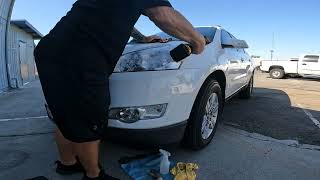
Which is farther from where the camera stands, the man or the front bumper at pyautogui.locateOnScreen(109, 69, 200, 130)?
the front bumper at pyautogui.locateOnScreen(109, 69, 200, 130)

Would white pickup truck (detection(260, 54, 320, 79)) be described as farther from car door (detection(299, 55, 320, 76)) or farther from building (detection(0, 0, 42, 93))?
building (detection(0, 0, 42, 93))

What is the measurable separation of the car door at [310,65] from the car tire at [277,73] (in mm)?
1020

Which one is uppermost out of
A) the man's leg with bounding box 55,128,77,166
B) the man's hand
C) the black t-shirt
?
the black t-shirt

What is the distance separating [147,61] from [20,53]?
13.6 metres

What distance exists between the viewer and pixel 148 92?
295cm

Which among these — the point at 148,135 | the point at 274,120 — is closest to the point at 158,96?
the point at 148,135

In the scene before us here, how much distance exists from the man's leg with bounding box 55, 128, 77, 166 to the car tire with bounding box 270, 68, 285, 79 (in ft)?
57.7

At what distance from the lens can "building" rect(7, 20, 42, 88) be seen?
12.2m

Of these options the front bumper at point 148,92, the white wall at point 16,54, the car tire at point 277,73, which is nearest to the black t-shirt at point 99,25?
the front bumper at point 148,92

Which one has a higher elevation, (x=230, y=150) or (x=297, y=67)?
(x=297, y=67)

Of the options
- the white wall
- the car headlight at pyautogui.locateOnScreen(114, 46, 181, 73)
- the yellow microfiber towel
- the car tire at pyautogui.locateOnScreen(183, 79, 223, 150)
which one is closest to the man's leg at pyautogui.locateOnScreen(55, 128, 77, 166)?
the car headlight at pyautogui.locateOnScreen(114, 46, 181, 73)

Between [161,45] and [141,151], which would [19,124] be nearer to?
[141,151]

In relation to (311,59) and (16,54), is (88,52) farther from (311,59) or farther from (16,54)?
(311,59)

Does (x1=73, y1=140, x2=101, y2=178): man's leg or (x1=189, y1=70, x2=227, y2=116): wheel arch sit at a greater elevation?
(x1=189, y1=70, x2=227, y2=116): wheel arch
